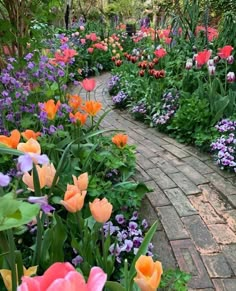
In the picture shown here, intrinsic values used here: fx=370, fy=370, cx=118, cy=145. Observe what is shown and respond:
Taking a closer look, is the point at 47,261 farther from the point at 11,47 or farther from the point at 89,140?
the point at 11,47

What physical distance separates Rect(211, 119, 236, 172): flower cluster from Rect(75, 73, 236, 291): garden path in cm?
8

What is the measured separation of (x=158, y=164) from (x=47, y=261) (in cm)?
172

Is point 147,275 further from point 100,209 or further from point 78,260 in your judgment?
point 78,260

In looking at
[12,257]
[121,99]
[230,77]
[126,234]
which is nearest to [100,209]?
[12,257]

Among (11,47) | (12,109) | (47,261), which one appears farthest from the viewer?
(11,47)

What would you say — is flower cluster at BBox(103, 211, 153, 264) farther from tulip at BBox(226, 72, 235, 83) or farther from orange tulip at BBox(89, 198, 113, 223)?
tulip at BBox(226, 72, 235, 83)

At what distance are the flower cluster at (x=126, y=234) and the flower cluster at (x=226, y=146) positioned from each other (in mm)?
987

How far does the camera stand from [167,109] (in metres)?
3.90

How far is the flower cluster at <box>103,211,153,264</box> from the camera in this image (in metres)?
1.70

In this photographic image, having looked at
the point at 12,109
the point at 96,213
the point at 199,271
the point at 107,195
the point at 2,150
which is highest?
the point at 2,150

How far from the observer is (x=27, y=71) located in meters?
2.97

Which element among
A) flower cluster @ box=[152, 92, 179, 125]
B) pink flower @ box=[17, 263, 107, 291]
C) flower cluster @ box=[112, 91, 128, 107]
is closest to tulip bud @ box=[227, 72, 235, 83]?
flower cluster @ box=[152, 92, 179, 125]

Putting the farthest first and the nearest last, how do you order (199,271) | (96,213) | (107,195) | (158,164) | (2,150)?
(158,164) < (107,195) < (199,271) < (96,213) < (2,150)

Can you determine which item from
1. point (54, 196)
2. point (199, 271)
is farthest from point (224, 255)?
point (54, 196)
